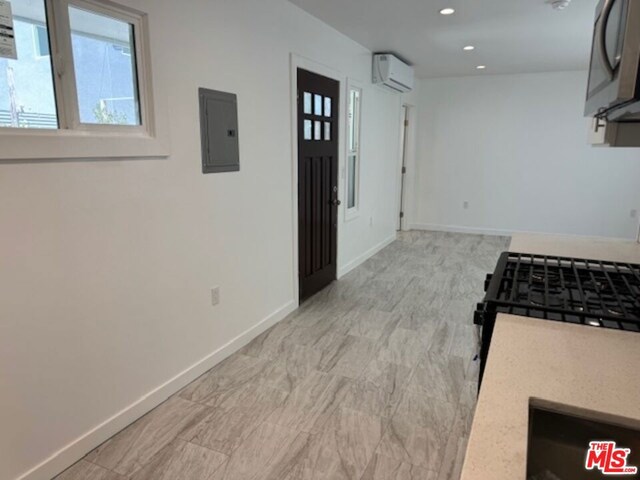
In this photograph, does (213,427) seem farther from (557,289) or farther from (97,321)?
(557,289)

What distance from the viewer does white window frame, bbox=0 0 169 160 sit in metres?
1.69

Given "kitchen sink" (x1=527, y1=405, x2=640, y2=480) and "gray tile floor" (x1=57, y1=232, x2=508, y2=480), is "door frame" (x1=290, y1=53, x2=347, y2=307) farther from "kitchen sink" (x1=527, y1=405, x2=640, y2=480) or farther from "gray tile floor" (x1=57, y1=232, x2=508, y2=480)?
"kitchen sink" (x1=527, y1=405, x2=640, y2=480)

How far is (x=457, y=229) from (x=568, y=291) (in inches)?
234

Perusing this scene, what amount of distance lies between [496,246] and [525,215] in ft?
3.06

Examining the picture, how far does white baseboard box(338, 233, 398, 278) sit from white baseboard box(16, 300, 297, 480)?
1746mm

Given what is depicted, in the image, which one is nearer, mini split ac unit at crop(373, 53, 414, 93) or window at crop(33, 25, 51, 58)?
window at crop(33, 25, 51, 58)

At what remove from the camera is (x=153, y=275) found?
2.33 m

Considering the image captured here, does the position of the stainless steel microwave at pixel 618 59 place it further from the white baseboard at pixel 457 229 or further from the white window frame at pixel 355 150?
the white baseboard at pixel 457 229

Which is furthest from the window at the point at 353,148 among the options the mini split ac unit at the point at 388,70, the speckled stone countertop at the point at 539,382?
the speckled stone countertop at the point at 539,382

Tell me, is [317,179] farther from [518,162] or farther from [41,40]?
[518,162]

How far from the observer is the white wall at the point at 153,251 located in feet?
5.77

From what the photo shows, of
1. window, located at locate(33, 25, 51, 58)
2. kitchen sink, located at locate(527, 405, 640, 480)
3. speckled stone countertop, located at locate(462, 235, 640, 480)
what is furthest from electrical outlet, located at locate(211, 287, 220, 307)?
kitchen sink, located at locate(527, 405, 640, 480)

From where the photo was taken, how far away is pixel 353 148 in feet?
16.0

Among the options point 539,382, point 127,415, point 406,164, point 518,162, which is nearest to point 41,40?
point 127,415
